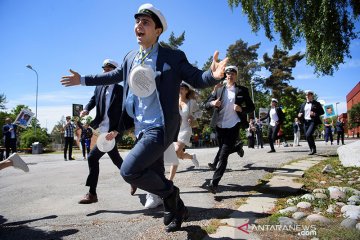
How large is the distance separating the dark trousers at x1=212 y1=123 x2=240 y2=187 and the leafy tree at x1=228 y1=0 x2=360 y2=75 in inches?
233

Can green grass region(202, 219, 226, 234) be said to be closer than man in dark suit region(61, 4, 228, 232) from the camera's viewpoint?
No

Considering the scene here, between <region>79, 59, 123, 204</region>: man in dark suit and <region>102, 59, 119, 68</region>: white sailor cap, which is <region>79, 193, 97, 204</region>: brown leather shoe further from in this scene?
<region>102, 59, 119, 68</region>: white sailor cap

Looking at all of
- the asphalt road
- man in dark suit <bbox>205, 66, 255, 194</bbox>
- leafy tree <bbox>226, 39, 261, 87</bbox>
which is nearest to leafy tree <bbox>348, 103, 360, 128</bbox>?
leafy tree <bbox>226, 39, 261, 87</bbox>

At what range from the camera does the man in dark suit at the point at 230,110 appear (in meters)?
4.83

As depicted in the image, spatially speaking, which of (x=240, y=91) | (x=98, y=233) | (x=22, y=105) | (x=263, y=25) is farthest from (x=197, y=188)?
(x=22, y=105)

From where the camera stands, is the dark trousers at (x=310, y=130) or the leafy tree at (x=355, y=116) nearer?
the dark trousers at (x=310, y=130)

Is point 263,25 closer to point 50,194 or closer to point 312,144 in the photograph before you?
point 312,144

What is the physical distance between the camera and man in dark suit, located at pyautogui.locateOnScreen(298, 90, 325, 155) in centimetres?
899

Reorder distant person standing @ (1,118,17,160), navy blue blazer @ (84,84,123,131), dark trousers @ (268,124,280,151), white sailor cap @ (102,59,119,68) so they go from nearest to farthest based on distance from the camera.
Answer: navy blue blazer @ (84,84,123,131)
white sailor cap @ (102,59,119,68)
dark trousers @ (268,124,280,151)
distant person standing @ (1,118,17,160)

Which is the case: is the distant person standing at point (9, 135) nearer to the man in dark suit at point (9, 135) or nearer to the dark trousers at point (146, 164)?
the man in dark suit at point (9, 135)

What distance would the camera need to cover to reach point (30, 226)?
331 cm

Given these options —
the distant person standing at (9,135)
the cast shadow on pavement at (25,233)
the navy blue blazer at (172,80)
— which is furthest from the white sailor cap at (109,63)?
the distant person standing at (9,135)

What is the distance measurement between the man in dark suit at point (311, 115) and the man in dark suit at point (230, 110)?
15.9 feet

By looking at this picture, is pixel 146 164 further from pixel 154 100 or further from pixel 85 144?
pixel 85 144
